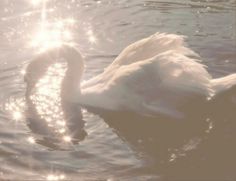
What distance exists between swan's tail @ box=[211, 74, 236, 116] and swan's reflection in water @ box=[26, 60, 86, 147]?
7.42 feet

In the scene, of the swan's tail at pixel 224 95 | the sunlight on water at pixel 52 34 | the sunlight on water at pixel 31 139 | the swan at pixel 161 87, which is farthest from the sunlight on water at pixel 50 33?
the swan's tail at pixel 224 95

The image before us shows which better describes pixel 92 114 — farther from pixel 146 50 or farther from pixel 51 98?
pixel 146 50

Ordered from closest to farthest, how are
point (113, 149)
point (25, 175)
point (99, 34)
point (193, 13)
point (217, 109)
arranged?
point (25, 175)
point (113, 149)
point (217, 109)
point (99, 34)
point (193, 13)

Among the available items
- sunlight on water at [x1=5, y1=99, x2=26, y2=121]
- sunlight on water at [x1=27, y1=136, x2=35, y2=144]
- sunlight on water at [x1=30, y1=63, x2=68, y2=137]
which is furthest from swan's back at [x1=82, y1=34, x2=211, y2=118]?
sunlight on water at [x1=27, y1=136, x2=35, y2=144]

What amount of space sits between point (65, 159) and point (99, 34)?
19.3 feet

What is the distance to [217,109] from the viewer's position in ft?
35.4

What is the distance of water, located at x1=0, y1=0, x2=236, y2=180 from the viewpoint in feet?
29.2

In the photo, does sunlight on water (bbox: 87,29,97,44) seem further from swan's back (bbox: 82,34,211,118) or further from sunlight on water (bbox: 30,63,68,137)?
swan's back (bbox: 82,34,211,118)

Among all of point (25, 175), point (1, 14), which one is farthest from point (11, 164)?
point (1, 14)

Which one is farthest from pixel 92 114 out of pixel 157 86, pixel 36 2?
pixel 36 2

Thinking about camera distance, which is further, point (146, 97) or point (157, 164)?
point (146, 97)

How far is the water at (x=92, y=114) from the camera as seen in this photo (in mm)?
8891

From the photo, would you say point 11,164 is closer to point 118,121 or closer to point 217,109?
point 118,121

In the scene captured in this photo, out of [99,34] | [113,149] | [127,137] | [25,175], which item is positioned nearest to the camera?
[25,175]
